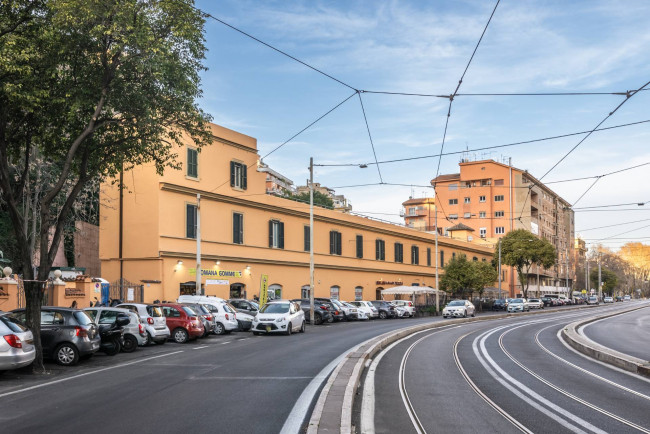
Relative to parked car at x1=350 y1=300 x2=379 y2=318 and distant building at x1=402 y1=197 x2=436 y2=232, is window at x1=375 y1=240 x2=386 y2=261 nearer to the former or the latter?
parked car at x1=350 y1=300 x2=379 y2=318

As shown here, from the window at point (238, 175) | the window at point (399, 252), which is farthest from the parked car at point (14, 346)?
the window at point (399, 252)

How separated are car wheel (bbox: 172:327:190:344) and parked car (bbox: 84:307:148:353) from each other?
154 inches

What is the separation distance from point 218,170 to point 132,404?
31601mm

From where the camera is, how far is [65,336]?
16.8 m

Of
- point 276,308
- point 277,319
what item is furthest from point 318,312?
point 277,319

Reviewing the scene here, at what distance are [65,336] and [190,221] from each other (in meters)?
22.2

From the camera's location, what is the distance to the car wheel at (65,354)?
658 inches

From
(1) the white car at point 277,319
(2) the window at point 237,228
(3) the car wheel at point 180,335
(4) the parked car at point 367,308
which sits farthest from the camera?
(4) the parked car at point 367,308

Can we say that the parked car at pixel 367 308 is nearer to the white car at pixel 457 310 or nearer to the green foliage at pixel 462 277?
the white car at pixel 457 310

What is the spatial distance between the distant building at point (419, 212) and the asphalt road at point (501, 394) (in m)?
97.5

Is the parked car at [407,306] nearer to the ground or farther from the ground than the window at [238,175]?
nearer to the ground

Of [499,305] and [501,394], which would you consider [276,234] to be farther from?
[499,305]

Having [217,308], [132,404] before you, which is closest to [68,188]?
[217,308]

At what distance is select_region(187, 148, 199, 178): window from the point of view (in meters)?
38.9
